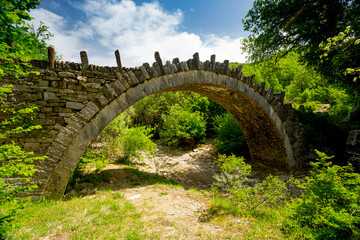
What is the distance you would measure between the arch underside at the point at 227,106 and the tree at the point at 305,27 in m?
3.24

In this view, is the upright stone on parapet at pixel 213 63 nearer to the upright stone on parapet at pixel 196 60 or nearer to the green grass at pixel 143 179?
the upright stone on parapet at pixel 196 60

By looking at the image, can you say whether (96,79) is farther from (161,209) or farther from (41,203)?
(161,209)

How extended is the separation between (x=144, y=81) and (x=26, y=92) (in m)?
2.53

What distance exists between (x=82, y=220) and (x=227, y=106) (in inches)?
299

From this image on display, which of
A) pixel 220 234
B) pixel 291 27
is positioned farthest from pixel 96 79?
pixel 291 27

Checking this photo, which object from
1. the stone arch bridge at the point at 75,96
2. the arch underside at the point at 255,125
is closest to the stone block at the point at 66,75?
the stone arch bridge at the point at 75,96

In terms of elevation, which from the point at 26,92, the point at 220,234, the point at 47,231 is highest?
the point at 26,92

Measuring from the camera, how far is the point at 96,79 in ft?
13.0

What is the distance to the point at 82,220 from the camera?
2.97 meters

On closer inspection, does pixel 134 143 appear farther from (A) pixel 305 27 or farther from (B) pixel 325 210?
(A) pixel 305 27

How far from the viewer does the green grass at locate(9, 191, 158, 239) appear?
256cm

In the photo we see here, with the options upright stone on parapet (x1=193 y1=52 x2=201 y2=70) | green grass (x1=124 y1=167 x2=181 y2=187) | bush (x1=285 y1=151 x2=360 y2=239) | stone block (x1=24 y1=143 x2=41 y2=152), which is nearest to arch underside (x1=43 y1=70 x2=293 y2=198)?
upright stone on parapet (x1=193 y1=52 x2=201 y2=70)

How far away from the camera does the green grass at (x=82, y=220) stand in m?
2.56

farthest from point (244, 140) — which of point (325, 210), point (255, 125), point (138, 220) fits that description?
point (138, 220)
